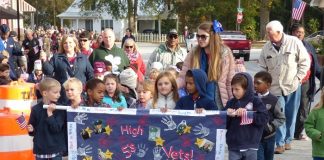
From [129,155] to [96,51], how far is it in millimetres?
4072

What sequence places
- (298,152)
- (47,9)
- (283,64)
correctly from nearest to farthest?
(283,64) → (298,152) → (47,9)

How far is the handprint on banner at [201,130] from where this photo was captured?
20.1ft

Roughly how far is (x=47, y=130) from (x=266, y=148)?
8.96ft

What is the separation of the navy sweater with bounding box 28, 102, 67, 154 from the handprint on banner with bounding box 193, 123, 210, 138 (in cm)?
136

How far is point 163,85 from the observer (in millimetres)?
6871

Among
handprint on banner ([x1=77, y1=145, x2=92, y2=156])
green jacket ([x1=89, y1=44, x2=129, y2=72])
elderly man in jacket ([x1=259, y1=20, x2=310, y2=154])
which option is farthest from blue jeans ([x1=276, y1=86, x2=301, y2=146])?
handprint on banner ([x1=77, y1=145, x2=92, y2=156])

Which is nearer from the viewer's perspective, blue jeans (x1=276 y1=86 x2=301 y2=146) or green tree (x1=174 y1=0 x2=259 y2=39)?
blue jeans (x1=276 y1=86 x2=301 y2=146)

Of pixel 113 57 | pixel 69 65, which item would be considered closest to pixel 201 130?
pixel 69 65

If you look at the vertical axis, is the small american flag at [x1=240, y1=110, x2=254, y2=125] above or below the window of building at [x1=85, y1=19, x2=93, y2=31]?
below

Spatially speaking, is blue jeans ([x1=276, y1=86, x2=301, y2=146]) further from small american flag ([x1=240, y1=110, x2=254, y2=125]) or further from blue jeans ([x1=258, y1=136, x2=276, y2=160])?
small american flag ([x1=240, y1=110, x2=254, y2=125])

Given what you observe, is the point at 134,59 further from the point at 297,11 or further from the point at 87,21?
the point at 87,21

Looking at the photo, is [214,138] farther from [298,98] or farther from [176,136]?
[298,98]

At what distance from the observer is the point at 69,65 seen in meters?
9.34

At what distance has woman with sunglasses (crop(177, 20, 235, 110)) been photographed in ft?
23.3
